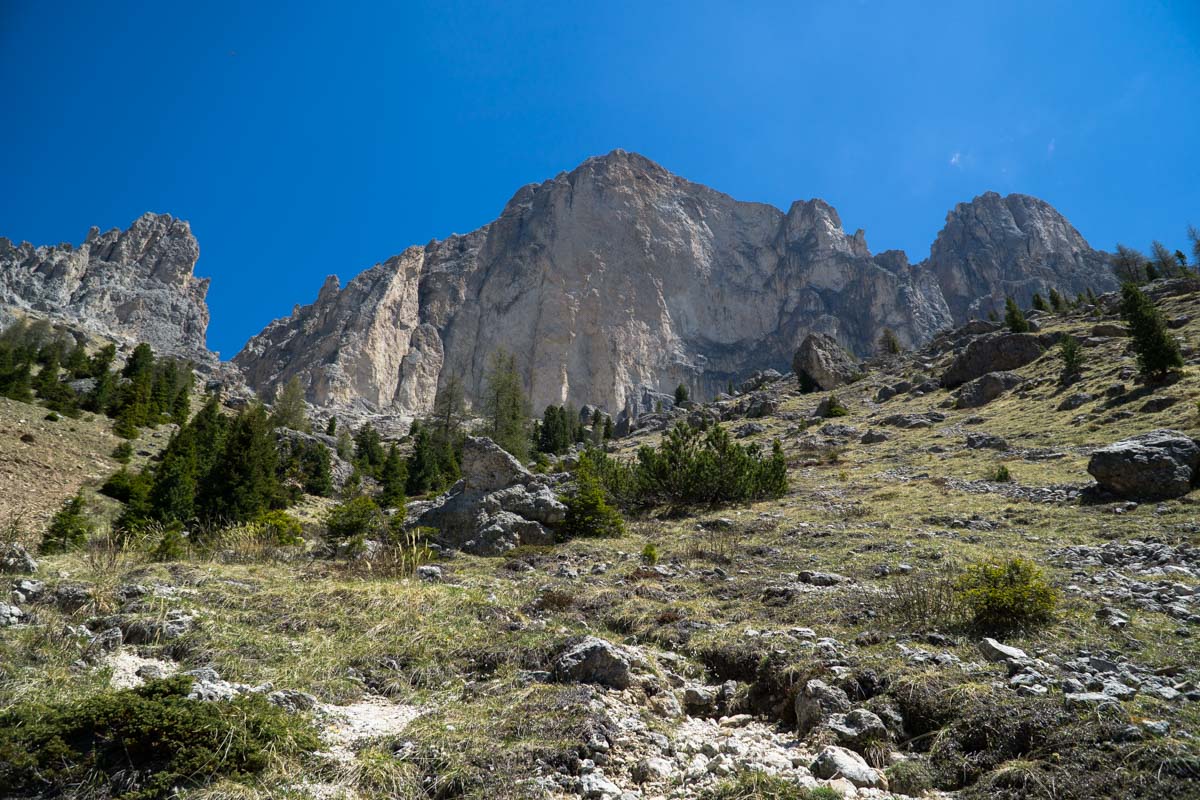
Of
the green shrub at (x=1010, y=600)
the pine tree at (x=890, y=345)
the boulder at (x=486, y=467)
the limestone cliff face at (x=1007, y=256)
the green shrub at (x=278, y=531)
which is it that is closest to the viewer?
the green shrub at (x=1010, y=600)

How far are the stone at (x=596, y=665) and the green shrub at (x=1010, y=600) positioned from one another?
14.6 feet

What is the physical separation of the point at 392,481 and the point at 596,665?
33.9m

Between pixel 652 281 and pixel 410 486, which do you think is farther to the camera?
pixel 652 281

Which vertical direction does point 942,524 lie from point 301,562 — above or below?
above

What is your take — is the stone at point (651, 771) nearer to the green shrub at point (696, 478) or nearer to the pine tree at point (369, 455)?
the green shrub at point (696, 478)

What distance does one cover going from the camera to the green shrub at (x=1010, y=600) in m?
6.93

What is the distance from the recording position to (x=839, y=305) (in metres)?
143

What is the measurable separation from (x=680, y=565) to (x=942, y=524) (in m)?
7.15

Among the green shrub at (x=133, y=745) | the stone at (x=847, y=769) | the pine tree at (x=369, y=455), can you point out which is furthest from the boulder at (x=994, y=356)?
the green shrub at (x=133, y=745)

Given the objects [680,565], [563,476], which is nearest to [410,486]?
[563,476]

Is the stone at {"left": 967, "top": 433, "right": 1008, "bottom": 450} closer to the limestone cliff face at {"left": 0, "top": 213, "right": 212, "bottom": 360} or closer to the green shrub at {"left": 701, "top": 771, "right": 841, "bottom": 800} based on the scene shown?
the green shrub at {"left": 701, "top": 771, "right": 841, "bottom": 800}

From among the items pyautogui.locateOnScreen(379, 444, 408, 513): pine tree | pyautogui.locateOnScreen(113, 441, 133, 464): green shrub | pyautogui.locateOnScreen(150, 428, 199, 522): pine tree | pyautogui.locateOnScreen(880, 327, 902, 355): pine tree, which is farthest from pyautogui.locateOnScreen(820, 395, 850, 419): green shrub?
pyautogui.locateOnScreen(113, 441, 133, 464): green shrub

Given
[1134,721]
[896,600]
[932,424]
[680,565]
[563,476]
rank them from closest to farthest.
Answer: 1. [1134,721]
2. [896,600]
3. [680,565]
4. [563,476]
5. [932,424]

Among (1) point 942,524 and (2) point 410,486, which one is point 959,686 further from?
(2) point 410,486
